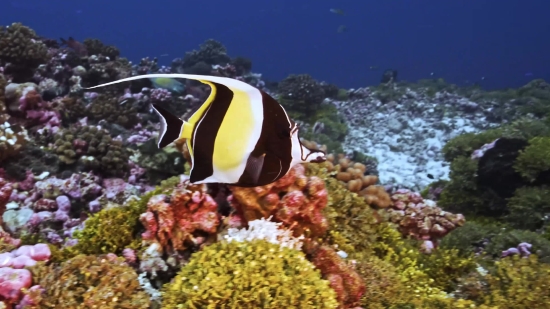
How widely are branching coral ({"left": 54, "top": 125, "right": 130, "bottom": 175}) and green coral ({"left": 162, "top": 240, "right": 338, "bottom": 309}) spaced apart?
13.0ft

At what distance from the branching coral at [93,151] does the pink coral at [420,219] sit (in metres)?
4.25

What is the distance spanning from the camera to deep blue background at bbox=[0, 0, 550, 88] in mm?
118562

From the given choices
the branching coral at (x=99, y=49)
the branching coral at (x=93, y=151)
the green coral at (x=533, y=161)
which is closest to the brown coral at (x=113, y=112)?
the branching coral at (x=93, y=151)

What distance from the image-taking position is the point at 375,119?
13.7m

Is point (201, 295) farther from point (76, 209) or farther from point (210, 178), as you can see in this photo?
point (76, 209)

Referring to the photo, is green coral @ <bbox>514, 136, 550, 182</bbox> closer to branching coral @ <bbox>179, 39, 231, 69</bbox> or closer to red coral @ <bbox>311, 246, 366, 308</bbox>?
red coral @ <bbox>311, 246, 366, 308</bbox>

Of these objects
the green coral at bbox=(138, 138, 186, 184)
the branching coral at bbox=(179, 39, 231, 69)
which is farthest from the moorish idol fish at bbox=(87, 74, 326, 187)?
the branching coral at bbox=(179, 39, 231, 69)

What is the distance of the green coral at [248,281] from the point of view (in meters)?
2.30

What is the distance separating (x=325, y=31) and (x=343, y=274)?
15852 cm

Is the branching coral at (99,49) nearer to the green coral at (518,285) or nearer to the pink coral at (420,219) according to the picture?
the pink coral at (420,219)

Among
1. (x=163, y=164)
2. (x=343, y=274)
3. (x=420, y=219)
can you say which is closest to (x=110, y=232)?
(x=343, y=274)

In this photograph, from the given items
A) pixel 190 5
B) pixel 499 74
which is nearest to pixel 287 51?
pixel 190 5

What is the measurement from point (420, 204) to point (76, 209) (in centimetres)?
490

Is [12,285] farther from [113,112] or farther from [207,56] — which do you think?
[207,56]
